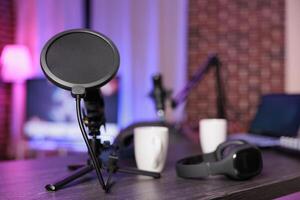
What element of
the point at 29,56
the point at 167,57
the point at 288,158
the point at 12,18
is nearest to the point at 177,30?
the point at 167,57

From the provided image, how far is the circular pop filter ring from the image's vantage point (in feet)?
2.31

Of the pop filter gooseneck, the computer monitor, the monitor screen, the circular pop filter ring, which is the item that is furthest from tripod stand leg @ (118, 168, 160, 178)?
the monitor screen

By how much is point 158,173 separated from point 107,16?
111 inches

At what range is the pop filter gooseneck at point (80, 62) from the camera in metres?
0.70

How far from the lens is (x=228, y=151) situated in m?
0.81

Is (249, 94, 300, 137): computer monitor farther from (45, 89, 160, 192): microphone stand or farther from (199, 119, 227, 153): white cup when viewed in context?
(45, 89, 160, 192): microphone stand

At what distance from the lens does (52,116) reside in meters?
3.42

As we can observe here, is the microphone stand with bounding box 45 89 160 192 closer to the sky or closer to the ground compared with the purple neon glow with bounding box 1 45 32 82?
closer to the ground

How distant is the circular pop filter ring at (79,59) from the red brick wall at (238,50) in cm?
211

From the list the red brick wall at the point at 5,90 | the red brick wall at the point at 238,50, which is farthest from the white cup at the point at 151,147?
the red brick wall at the point at 5,90

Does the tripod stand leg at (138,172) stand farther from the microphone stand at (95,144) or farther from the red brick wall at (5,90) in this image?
the red brick wall at (5,90)

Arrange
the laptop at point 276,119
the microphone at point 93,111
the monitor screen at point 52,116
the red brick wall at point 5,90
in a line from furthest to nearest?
the red brick wall at point 5,90, the monitor screen at point 52,116, the laptop at point 276,119, the microphone at point 93,111

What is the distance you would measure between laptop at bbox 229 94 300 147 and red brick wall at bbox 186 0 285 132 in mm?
1123

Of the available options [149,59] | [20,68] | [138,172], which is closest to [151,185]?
[138,172]
